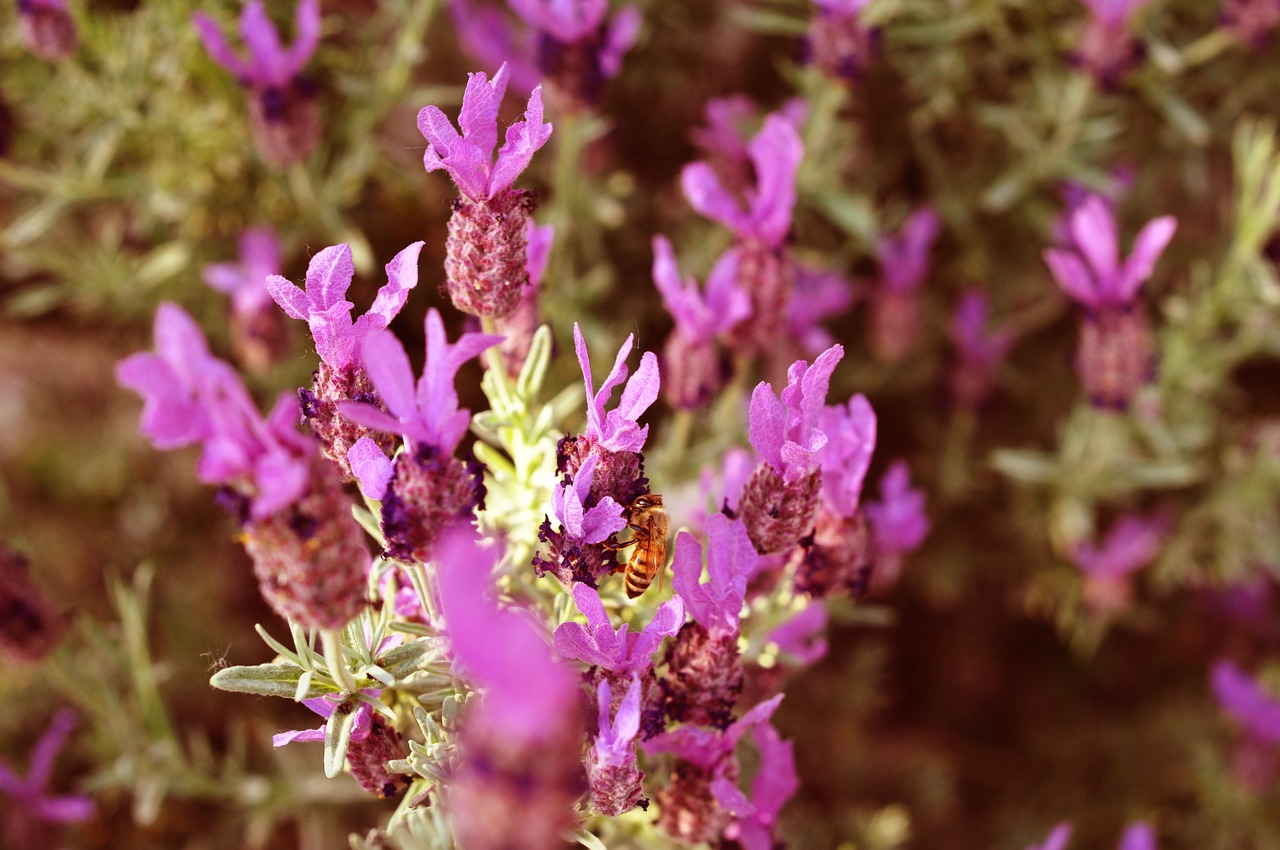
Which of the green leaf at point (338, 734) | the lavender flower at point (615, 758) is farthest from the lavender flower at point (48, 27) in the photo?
the lavender flower at point (615, 758)

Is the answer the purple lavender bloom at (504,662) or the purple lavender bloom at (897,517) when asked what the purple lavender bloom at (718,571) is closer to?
the purple lavender bloom at (504,662)

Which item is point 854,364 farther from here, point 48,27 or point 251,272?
point 48,27

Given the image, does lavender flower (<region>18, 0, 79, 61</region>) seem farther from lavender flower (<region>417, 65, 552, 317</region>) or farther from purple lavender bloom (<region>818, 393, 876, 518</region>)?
purple lavender bloom (<region>818, 393, 876, 518</region>)

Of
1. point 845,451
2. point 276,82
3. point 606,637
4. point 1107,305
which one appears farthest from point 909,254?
point 606,637

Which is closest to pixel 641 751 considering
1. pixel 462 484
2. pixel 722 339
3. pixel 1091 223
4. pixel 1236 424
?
pixel 462 484

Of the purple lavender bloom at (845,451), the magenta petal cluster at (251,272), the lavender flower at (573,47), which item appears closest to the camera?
the purple lavender bloom at (845,451)

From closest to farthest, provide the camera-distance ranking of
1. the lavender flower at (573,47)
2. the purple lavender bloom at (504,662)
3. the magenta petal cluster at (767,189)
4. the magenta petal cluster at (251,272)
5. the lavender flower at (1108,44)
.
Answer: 1. the purple lavender bloom at (504,662)
2. the magenta petal cluster at (767,189)
3. the lavender flower at (573,47)
4. the lavender flower at (1108,44)
5. the magenta petal cluster at (251,272)
